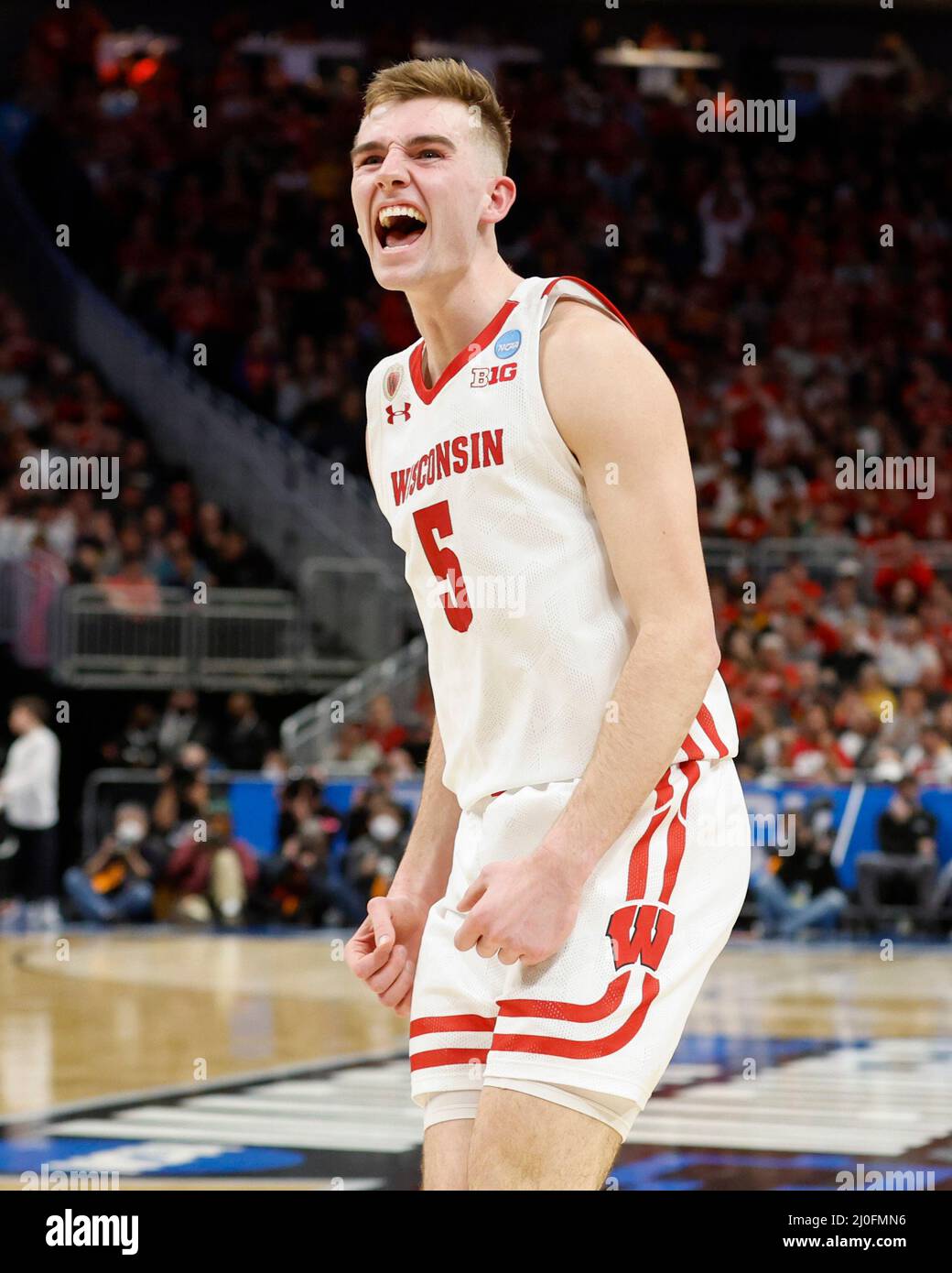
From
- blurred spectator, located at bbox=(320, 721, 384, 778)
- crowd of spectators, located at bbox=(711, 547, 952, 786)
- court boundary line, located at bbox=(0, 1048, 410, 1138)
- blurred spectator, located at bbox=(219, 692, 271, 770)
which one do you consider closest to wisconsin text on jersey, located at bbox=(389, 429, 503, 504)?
court boundary line, located at bbox=(0, 1048, 410, 1138)

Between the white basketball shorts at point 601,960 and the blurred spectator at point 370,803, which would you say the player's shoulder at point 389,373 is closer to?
the white basketball shorts at point 601,960

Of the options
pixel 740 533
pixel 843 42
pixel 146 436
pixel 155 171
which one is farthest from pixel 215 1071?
pixel 843 42

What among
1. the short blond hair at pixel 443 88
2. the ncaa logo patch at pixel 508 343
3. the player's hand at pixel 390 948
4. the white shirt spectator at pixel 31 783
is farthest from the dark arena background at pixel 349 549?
the short blond hair at pixel 443 88

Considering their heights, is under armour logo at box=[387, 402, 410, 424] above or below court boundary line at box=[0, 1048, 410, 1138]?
above

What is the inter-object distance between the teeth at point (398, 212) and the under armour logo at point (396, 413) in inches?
13.1

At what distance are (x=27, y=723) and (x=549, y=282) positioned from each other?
1411 cm

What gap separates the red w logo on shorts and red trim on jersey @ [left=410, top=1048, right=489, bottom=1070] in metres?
0.30

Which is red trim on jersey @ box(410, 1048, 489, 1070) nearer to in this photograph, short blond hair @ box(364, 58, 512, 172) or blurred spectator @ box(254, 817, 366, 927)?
short blond hair @ box(364, 58, 512, 172)

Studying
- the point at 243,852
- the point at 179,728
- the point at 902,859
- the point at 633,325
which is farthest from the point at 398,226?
the point at 633,325

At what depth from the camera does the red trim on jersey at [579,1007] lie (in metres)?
2.81

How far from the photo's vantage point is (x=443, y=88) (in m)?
3.07

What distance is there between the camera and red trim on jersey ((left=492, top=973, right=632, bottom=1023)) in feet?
9.22

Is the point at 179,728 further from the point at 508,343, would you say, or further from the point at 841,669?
→ the point at 508,343

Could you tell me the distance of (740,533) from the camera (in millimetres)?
19125
